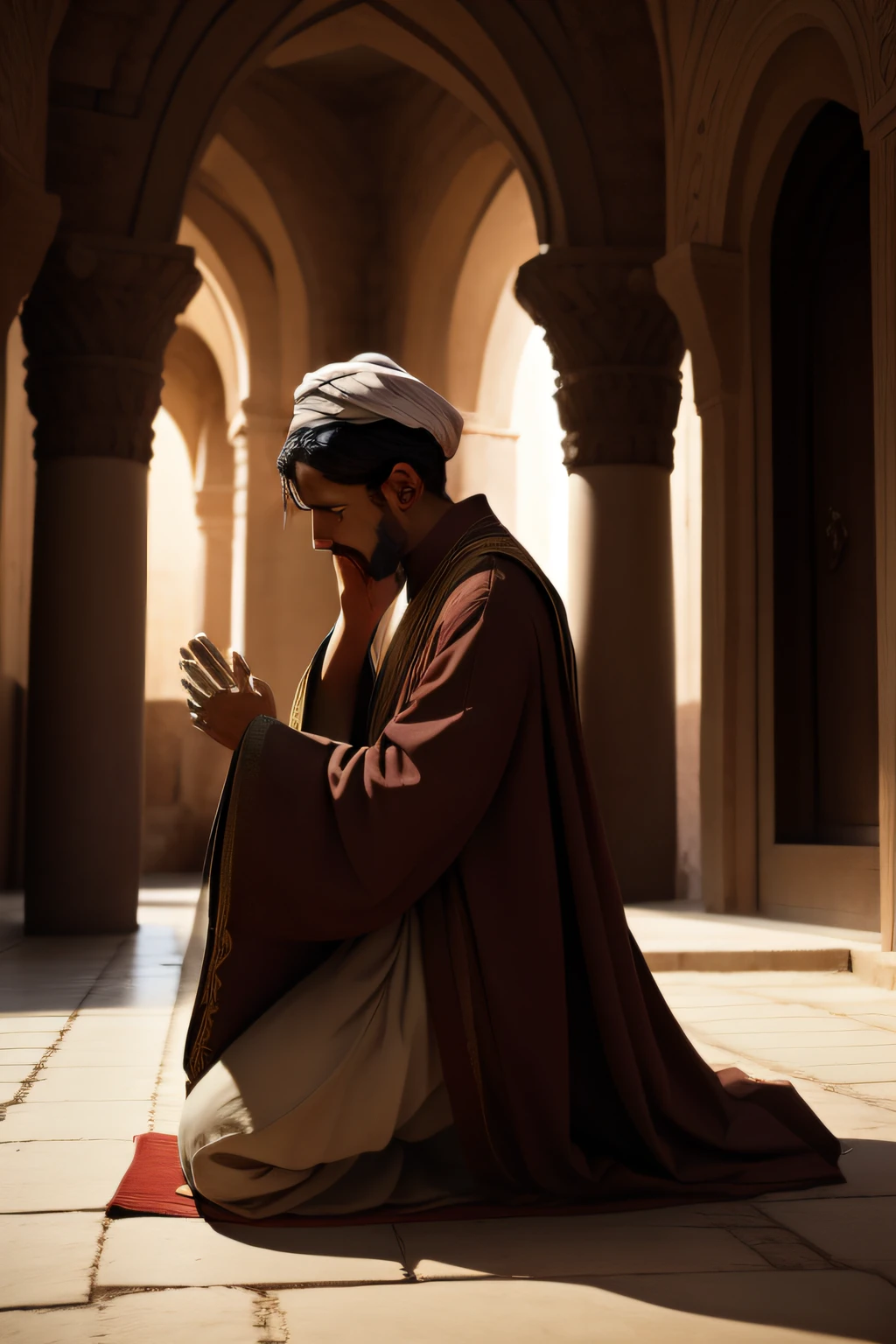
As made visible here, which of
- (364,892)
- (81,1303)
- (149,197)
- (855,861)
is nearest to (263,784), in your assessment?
(364,892)

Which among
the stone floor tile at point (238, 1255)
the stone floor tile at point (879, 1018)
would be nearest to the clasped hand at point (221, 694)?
the stone floor tile at point (238, 1255)

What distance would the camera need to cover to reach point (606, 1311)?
1.99 meters

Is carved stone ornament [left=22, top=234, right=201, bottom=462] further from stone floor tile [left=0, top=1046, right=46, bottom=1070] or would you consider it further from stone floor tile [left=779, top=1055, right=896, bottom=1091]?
stone floor tile [left=779, top=1055, right=896, bottom=1091]

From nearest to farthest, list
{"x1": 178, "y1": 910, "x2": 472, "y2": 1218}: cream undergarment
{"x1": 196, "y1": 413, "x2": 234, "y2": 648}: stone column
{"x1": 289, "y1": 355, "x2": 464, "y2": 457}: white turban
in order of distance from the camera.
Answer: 1. {"x1": 178, "y1": 910, "x2": 472, "y2": 1218}: cream undergarment
2. {"x1": 289, "y1": 355, "x2": 464, "y2": 457}: white turban
3. {"x1": 196, "y1": 413, "x2": 234, "y2": 648}: stone column

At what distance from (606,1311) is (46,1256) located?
0.85 meters

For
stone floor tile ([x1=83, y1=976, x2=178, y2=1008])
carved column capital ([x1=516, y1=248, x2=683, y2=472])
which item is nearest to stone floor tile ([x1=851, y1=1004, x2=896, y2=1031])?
stone floor tile ([x1=83, y1=976, x2=178, y2=1008])

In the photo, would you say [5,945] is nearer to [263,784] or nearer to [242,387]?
[263,784]

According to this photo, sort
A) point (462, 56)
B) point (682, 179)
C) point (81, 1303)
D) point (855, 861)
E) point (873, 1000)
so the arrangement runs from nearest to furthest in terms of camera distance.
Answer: point (81, 1303)
point (873, 1000)
point (855, 861)
point (682, 179)
point (462, 56)

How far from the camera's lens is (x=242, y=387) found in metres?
13.1

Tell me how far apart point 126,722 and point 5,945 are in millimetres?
1341

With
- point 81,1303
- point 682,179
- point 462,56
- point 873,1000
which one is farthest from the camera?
point 462,56

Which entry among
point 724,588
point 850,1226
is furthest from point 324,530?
point 724,588

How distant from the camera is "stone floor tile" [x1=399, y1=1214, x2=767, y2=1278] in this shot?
2.17 meters

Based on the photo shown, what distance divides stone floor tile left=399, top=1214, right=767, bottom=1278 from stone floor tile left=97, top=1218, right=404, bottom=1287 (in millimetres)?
67
